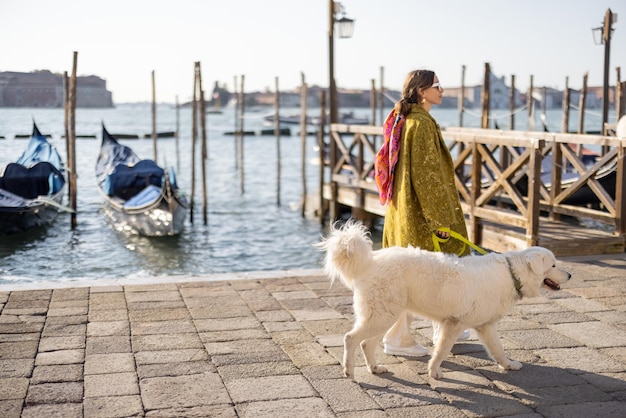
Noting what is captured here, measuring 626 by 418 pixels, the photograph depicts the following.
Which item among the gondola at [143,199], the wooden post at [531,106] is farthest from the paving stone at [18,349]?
the wooden post at [531,106]

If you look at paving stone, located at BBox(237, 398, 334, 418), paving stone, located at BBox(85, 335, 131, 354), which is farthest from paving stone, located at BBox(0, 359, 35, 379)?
paving stone, located at BBox(237, 398, 334, 418)

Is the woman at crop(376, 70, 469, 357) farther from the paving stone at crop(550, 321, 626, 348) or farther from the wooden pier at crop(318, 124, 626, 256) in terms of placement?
the wooden pier at crop(318, 124, 626, 256)

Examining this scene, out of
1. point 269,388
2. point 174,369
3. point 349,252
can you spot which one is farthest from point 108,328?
point 349,252

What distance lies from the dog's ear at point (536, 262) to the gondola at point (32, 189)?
34.3 ft

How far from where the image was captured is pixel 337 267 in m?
3.84

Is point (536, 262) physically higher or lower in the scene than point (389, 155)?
lower

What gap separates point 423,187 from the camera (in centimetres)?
416

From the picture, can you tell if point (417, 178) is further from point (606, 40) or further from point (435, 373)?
point (606, 40)

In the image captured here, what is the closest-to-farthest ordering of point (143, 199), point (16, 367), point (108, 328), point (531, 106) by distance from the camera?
point (16, 367) < point (108, 328) < point (143, 199) < point (531, 106)

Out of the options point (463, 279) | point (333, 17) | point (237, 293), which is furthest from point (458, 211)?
point (333, 17)

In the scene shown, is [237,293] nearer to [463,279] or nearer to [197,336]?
[197,336]

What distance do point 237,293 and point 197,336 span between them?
1.19 metres

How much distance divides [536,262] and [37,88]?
1324 centimetres

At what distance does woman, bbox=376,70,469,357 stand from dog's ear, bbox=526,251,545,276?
0.45m
